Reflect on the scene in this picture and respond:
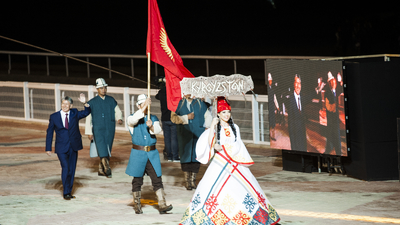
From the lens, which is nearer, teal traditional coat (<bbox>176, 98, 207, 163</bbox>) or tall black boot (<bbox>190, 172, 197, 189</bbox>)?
tall black boot (<bbox>190, 172, 197, 189</bbox>)

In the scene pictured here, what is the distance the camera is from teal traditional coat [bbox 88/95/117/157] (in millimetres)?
12258

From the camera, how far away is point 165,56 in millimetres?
9281

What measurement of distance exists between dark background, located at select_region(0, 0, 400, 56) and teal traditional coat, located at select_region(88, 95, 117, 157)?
10314 millimetres

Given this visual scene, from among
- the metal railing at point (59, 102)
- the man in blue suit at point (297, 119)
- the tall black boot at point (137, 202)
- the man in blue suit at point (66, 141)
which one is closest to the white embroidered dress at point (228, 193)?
the tall black boot at point (137, 202)

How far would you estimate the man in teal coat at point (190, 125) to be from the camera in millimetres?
11117

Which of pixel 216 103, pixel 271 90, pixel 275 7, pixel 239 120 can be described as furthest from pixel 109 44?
pixel 216 103

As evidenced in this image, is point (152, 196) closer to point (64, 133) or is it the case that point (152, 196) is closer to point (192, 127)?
point (192, 127)

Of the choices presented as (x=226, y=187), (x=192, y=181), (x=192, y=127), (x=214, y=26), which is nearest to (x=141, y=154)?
(x=226, y=187)

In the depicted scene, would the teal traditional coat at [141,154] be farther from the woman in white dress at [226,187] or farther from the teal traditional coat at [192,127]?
the teal traditional coat at [192,127]

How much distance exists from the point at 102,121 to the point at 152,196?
7.74 ft

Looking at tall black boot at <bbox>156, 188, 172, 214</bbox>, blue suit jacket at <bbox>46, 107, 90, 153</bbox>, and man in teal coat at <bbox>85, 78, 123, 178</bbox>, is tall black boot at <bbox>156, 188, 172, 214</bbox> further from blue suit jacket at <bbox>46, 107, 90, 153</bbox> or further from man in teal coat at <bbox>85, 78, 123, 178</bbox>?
man in teal coat at <bbox>85, 78, 123, 178</bbox>

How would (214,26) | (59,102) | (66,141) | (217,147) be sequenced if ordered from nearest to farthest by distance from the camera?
(217,147), (66,141), (59,102), (214,26)

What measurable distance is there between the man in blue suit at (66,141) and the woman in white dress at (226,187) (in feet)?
10.5

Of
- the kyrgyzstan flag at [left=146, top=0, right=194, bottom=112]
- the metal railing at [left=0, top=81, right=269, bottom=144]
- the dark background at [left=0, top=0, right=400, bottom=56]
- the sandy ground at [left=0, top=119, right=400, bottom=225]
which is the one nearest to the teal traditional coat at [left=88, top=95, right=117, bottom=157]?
the sandy ground at [left=0, top=119, right=400, bottom=225]
